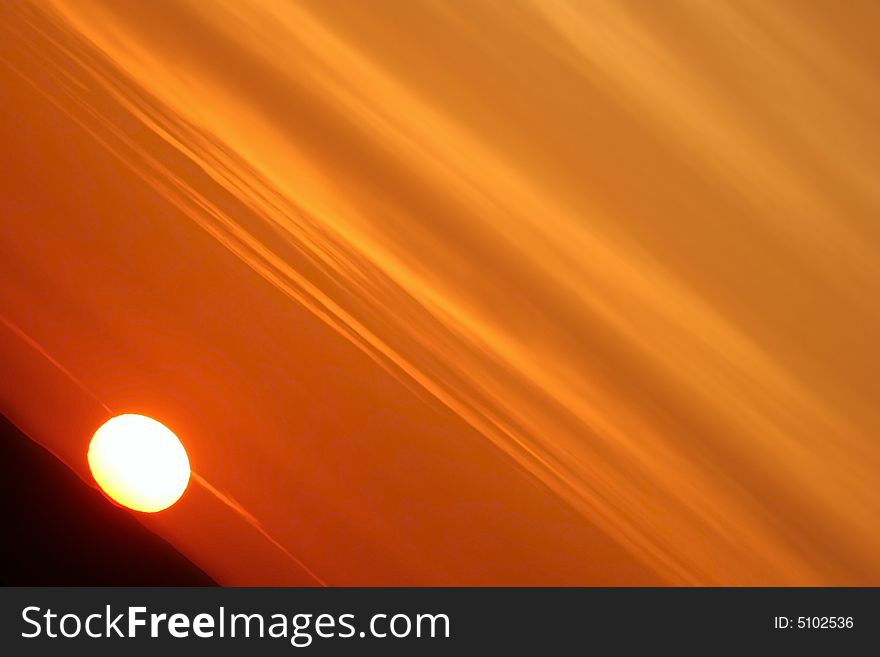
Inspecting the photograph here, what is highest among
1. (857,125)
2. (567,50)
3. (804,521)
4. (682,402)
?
(567,50)

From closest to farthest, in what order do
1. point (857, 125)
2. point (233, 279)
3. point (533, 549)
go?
point (857, 125)
point (233, 279)
point (533, 549)

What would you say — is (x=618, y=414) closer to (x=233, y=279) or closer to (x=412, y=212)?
(x=412, y=212)

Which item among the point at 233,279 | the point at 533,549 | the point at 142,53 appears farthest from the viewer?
the point at 533,549

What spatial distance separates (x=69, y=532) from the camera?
177 centimetres

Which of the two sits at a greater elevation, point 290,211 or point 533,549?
point 290,211

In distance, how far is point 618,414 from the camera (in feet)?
4.32

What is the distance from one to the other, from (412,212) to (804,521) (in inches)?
29.0

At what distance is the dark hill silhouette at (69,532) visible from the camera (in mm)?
1746

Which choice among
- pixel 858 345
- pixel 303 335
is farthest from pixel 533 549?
pixel 858 345

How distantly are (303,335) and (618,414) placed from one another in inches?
20.6

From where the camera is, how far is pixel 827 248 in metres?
1.14

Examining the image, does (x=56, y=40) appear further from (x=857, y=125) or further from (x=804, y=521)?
(x=804, y=521)

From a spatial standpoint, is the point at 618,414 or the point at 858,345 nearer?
the point at 858,345

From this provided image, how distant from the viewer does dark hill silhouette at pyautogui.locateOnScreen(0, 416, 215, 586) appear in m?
1.75
